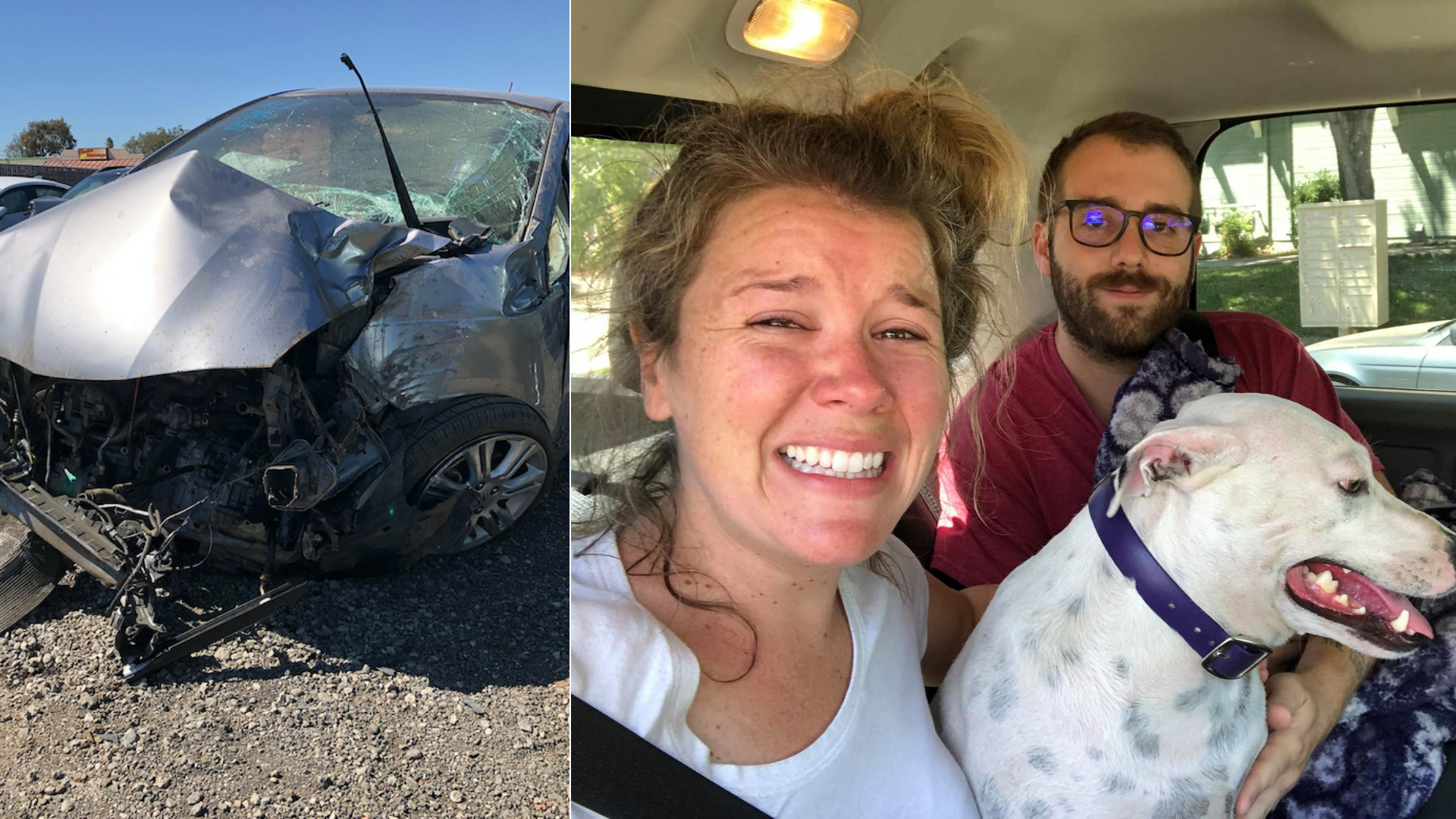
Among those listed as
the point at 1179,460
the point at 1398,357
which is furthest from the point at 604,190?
the point at 1398,357

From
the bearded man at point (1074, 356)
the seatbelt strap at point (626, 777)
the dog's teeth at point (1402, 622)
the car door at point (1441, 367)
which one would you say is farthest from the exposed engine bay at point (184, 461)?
the car door at point (1441, 367)

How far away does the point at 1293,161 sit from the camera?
267cm

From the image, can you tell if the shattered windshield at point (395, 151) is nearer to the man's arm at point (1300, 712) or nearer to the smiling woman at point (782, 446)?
the smiling woman at point (782, 446)

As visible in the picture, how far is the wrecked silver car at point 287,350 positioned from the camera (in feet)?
4.84

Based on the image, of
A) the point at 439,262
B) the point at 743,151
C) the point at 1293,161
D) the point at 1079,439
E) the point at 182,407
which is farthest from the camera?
the point at 1293,161

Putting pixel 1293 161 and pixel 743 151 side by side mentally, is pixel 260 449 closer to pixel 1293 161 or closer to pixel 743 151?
pixel 743 151

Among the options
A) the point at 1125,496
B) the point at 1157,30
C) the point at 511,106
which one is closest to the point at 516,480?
the point at 511,106

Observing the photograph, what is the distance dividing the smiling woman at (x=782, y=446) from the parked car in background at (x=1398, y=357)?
1.90 meters

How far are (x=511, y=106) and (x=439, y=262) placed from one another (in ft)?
0.89

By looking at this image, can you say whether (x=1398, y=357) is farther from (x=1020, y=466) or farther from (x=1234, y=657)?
(x=1234, y=657)

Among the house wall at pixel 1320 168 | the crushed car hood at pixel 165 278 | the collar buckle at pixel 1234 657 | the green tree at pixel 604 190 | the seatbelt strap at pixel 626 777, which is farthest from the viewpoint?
the house wall at pixel 1320 168

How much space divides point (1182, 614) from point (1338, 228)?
6.01 feet

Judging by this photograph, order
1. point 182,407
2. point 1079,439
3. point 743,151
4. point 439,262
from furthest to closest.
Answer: point 1079,439 → point 439,262 → point 182,407 → point 743,151

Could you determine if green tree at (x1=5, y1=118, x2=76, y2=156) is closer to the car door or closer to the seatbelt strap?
the seatbelt strap
